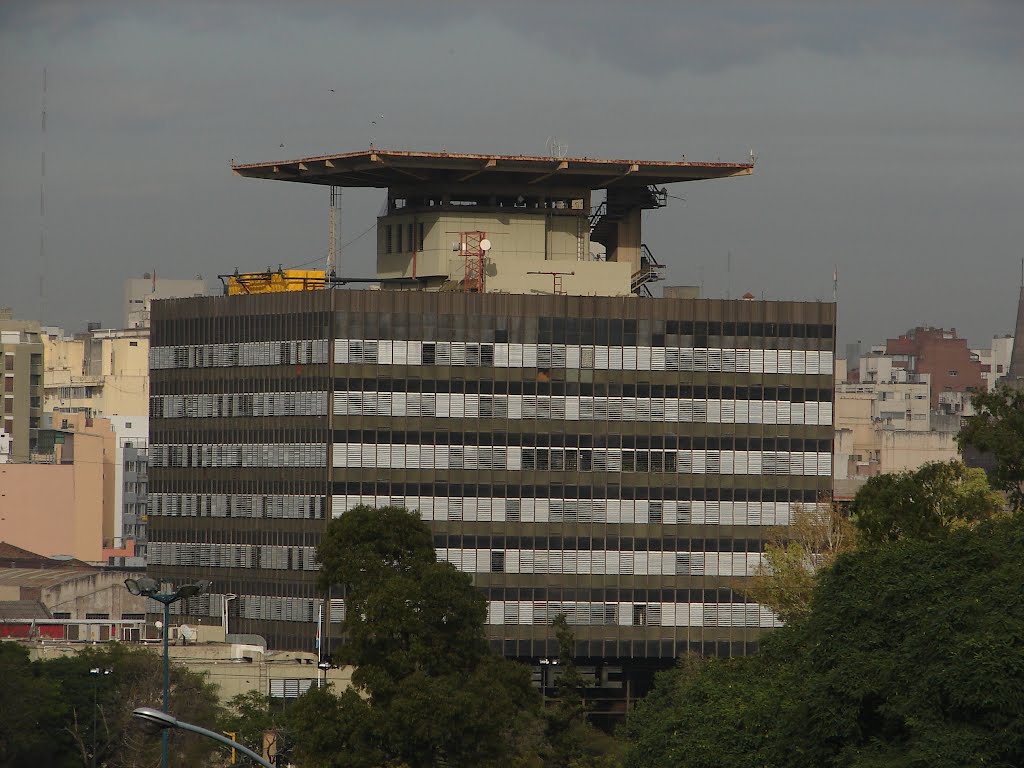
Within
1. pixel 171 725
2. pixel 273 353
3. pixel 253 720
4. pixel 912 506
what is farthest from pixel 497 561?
pixel 171 725

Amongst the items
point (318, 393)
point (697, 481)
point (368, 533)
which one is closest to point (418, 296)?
point (318, 393)

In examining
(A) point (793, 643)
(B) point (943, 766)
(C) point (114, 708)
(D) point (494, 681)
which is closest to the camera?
(B) point (943, 766)

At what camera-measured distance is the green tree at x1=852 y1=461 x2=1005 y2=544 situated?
385ft

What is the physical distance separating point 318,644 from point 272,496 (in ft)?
51.2

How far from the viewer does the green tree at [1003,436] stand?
374 ft

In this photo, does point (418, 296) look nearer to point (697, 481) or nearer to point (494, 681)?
point (697, 481)

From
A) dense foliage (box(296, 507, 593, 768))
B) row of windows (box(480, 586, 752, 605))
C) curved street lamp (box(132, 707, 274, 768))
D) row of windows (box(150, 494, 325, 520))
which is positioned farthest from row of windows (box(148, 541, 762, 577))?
curved street lamp (box(132, 707, 274, 768))

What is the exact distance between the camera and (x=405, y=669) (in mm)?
110250

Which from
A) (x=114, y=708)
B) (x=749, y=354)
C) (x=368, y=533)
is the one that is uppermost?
(x=749, y=354)

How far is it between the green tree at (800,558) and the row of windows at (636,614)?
15.3 meters

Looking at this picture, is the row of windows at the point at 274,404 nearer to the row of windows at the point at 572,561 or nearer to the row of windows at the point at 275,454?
the row of windows at the point at 275,454

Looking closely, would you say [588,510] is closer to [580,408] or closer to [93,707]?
[580,408]

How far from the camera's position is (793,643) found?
9369 cm

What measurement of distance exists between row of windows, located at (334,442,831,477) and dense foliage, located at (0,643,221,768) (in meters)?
27.8
